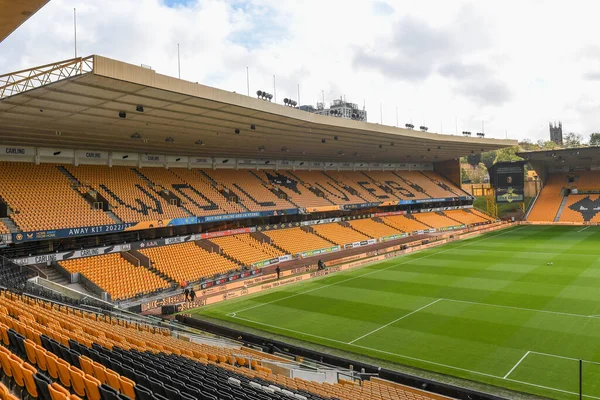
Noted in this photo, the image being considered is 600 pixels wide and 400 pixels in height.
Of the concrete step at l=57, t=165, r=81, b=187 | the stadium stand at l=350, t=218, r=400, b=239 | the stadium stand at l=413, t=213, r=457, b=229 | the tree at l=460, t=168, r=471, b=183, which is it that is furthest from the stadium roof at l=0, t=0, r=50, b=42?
the tree at l=460, t=168, r=471, b=183

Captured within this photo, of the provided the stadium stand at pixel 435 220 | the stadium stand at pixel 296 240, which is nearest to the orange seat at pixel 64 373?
the stadium stand at pixel 296 240

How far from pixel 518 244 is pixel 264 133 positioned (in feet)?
87.8

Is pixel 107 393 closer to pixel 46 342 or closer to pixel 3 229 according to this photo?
pixel 46 342

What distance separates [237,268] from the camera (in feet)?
102

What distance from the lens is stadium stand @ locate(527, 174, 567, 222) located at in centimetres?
6116

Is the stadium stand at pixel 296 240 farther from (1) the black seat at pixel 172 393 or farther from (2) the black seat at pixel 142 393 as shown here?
(2) the black seat at pixel 142 393

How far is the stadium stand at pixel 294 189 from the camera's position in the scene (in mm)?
43688

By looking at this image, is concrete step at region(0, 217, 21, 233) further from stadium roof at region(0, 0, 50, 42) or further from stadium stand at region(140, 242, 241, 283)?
stadium roof at region(0, 0, 50, 42)

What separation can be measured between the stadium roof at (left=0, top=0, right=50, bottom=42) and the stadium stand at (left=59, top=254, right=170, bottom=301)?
15.7m

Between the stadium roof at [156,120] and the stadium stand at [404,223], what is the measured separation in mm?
11534

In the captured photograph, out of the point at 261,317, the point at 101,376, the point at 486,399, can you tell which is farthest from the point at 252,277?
the point at 101,376

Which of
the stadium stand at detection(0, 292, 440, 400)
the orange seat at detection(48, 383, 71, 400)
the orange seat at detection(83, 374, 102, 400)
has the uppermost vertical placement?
the orange seat at detection(48, 383, 71, 400)

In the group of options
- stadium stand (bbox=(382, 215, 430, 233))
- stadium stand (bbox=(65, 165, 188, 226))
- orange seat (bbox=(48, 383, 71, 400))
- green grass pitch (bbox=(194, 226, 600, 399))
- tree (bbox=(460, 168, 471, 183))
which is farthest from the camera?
tree (bbox=(460, 168, 471, 183))

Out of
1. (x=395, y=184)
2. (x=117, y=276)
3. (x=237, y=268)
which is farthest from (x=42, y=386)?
(x=395, y=184)
